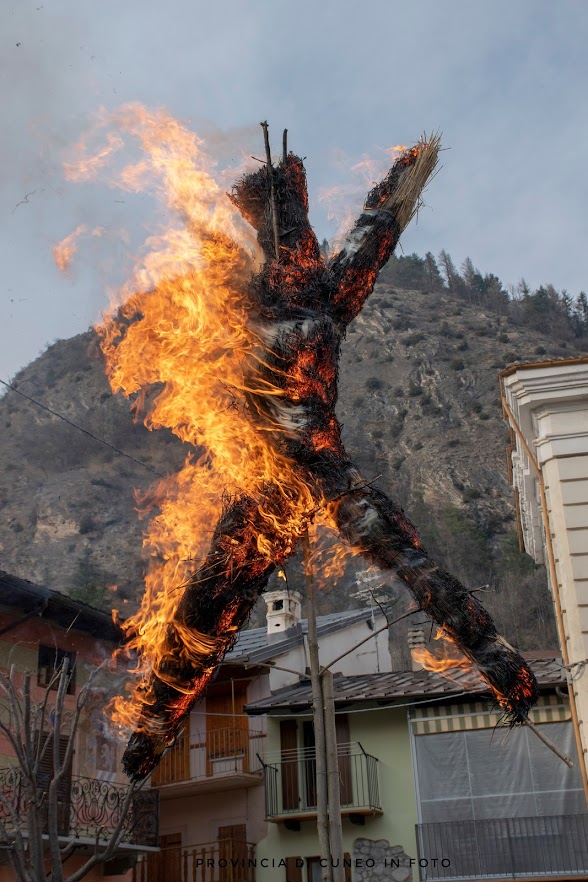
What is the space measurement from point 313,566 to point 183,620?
5.59 ft

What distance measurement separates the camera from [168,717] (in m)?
6.88

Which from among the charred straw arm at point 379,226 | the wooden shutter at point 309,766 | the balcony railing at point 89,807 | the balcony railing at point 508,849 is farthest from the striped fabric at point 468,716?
the charred straw arm at point 379,226

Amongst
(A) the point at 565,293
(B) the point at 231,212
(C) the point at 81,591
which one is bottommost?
(B) the point at 231,212

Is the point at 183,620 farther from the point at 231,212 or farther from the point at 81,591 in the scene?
the point at 81,591

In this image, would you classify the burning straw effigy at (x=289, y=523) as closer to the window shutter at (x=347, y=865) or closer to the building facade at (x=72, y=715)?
the building facade at (x=72, y=715)

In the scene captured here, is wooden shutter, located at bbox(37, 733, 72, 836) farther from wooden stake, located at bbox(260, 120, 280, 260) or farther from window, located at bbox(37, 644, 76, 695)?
wooden stake, located at bbox(260, 120, 280, 260)

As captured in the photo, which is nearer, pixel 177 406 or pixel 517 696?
pixel 517 696

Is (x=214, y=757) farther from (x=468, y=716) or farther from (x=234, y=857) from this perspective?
(x=468, y=716)

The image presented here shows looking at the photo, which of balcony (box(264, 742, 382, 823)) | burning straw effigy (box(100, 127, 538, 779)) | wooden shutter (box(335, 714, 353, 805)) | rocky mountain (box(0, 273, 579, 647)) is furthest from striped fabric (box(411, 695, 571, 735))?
rocky mountain (box(0, 273, 579, 647))

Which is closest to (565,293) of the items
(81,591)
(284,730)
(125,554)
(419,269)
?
(419,269)

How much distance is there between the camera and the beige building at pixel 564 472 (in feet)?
35.3

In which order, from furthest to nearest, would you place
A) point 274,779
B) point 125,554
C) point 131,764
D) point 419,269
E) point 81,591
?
point 419,269
point 125,554
point 81,591
point 274,779
point 131,764

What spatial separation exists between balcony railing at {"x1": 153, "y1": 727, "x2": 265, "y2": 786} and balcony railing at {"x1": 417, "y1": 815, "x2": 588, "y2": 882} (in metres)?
5.23

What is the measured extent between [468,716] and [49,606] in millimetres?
9162
